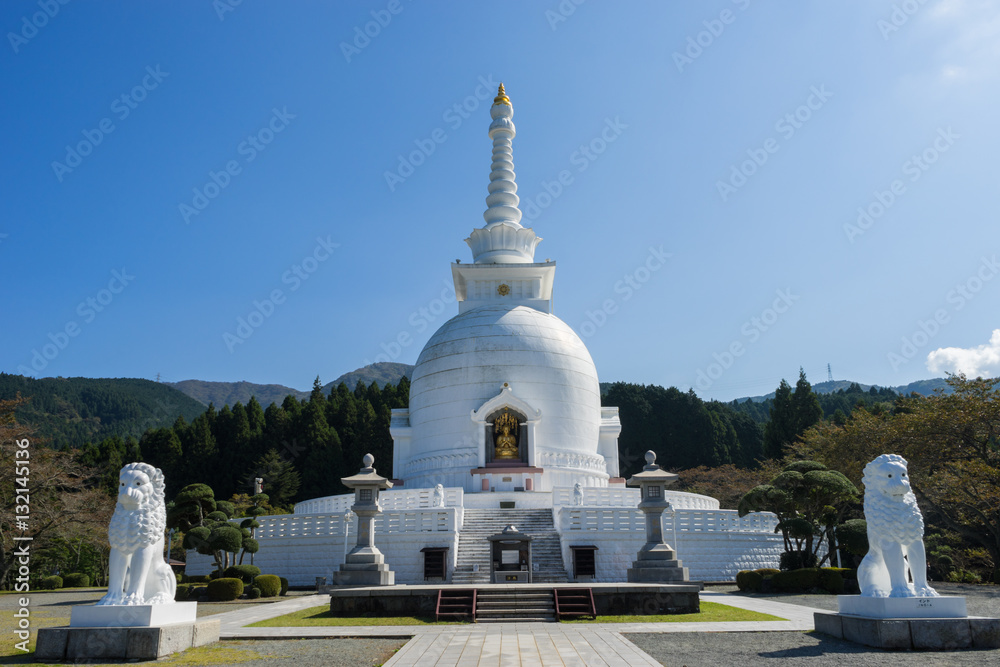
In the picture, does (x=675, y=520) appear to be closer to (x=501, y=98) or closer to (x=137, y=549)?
(x=137, y=549)

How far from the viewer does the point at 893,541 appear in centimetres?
1288

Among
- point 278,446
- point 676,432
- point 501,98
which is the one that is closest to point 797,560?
point 501,98

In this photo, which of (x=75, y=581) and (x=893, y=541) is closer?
(x=893, y=541)

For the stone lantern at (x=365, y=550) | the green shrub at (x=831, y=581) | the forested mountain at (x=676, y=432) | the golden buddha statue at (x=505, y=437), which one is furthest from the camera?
the forested mountain at (x=676, y=432)

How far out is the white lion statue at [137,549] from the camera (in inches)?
472

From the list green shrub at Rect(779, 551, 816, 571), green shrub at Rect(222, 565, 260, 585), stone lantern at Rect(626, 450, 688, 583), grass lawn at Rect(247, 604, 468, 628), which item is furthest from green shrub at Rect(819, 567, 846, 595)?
green shrub at Rect(222, 565, 260, 585)

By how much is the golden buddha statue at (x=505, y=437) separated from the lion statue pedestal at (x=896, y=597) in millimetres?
24148

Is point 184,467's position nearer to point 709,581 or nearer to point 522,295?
point 522,295

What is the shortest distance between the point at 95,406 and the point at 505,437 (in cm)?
13122

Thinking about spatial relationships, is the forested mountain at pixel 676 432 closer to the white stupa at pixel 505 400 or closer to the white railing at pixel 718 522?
the white stupa at pixel 505 400

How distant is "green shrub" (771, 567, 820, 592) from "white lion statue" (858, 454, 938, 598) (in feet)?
39.9

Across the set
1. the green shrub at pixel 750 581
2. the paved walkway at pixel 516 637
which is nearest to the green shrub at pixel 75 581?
the paved walkway at pixel 516 637

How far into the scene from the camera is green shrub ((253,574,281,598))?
25219mm

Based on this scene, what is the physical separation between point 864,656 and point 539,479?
24.9 metres
